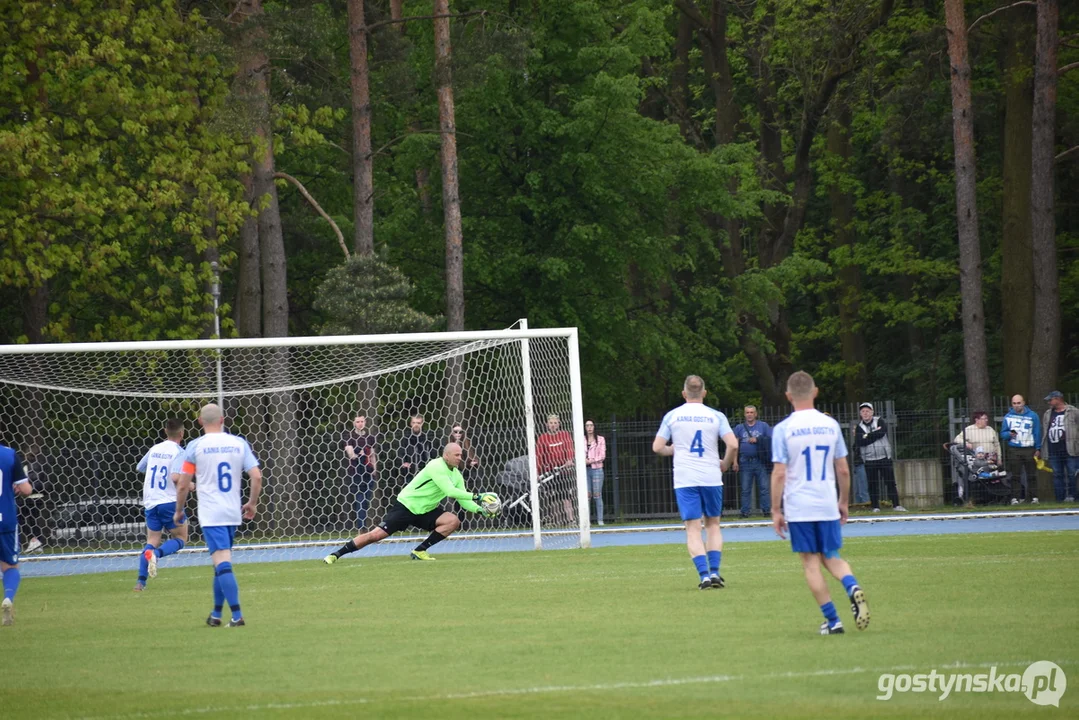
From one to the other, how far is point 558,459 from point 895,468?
893 cm

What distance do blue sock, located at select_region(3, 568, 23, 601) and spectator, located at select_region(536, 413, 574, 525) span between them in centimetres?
935

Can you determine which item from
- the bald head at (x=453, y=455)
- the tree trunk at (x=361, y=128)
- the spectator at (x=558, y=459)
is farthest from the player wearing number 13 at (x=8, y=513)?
the tree trunk at (x=361, y=128)

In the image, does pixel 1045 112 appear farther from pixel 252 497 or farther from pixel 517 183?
pixel 252 497

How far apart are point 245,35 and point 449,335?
10551 millimetres

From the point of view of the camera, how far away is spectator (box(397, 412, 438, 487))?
74.2 feet

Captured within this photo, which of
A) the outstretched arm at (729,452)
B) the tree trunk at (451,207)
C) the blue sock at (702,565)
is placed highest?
the tree trunk at (451,207)

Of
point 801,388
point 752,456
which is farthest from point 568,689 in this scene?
point 752,456

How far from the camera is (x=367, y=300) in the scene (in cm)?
2677

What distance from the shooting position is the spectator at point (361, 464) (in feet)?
74.1

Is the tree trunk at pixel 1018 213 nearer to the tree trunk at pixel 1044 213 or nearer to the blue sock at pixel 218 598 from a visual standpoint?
the tree trunk at pixel 1044 213

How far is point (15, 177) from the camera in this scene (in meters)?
27.0

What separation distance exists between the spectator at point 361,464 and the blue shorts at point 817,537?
42.9ft

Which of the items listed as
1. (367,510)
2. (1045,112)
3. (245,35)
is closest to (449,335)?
(367,510)

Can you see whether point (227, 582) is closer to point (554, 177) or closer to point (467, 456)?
point (467, 456)
